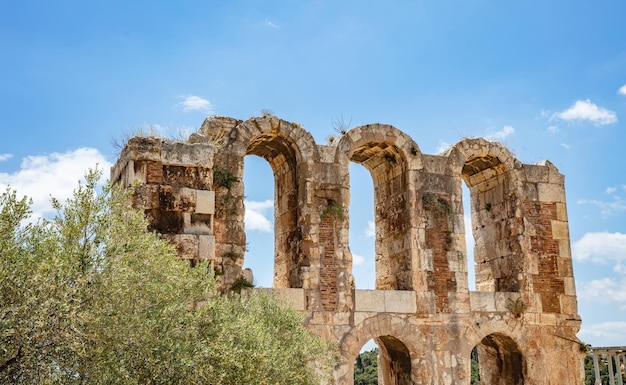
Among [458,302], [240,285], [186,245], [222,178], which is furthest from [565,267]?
[186,245]

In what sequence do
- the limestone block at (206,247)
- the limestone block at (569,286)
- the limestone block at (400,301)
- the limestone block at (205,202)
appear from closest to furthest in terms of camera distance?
the limestone block at (206,247) < the limestone block at (205,202) < the limestone block at (400,301) < the limestone block at (569,286)

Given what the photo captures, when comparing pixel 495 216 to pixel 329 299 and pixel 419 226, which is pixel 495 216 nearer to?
pixel 419 226

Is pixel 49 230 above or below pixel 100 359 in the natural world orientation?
above

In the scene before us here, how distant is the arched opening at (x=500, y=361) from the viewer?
16906 millimetres

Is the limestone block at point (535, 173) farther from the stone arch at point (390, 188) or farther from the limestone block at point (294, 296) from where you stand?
the limestone block at point (294, 296)

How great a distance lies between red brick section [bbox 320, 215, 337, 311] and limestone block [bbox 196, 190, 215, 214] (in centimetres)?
288

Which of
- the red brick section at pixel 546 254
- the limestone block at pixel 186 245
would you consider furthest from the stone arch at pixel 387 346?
the limestone block at pixel 186 245

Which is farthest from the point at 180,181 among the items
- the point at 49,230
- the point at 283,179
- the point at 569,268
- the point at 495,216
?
the point at 569,268

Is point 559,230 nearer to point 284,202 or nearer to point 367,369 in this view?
point 284,202

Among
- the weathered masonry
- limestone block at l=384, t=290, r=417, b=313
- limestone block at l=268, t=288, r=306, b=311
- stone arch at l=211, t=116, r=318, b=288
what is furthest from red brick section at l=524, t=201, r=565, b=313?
limestone block at l=268, t=288, r=306, b=311

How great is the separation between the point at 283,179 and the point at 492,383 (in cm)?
721

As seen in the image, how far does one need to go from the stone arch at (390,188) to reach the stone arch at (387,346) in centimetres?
100

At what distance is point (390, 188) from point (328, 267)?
298 centimetres

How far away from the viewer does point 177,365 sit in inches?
340
